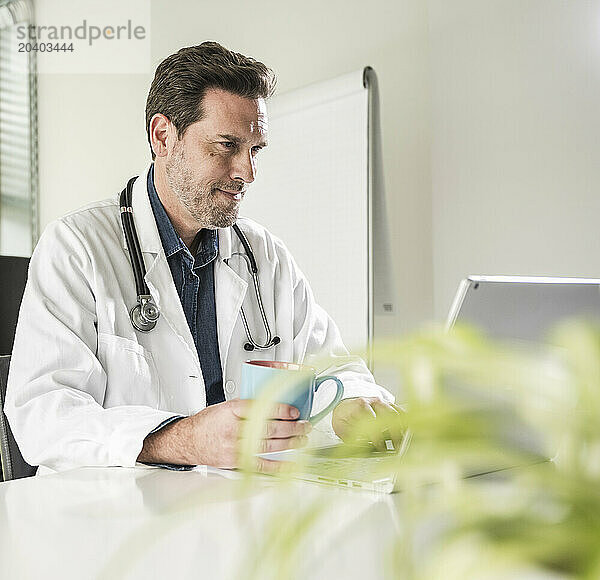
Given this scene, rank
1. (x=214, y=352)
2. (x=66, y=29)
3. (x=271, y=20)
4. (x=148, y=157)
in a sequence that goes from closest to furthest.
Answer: (x=214, y=352) → (x=271, y=20) → (x=148, y=157) → (x=66, y=29)

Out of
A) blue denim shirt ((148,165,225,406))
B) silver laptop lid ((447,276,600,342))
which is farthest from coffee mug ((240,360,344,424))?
blue denim shirt ((148,165,225,406))

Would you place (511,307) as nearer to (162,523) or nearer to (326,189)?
(162,523)

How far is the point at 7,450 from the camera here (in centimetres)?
142

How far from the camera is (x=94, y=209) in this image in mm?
1616

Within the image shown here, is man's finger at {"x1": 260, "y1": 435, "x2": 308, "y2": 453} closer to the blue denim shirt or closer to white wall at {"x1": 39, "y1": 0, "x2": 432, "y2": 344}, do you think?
the blue denim shirt

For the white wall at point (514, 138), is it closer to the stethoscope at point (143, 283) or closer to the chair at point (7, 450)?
the stethoscope at point (143, 283)

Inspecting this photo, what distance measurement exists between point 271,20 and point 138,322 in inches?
82.0

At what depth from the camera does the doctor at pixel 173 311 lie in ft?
3.76

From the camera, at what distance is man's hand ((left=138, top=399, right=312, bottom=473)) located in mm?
898

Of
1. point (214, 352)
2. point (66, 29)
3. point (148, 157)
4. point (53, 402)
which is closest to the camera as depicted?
point (53, 402)

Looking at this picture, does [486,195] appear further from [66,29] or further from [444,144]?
[66,29]

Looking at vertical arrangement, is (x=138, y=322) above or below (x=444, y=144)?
below

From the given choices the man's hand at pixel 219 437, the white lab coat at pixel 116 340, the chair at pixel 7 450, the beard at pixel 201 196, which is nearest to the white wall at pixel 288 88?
the white lab coat at pixel 116 340

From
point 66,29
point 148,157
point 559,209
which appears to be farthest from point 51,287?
point 66,29
